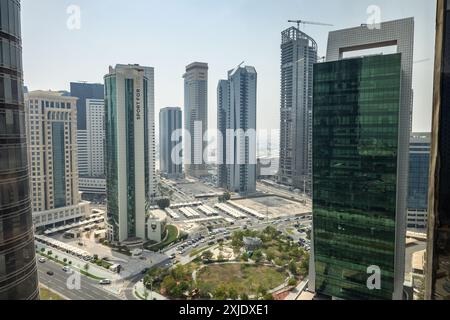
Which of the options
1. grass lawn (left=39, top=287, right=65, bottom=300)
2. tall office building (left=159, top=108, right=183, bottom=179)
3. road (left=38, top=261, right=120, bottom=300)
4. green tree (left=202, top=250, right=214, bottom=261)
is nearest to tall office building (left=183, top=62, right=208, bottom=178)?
tall office building (left=159, top=108, right=183, bottom=179)

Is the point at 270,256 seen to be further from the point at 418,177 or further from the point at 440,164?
the point at 418,177

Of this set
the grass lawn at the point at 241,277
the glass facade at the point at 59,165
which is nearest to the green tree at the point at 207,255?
the grass lawn at the point at 241,277

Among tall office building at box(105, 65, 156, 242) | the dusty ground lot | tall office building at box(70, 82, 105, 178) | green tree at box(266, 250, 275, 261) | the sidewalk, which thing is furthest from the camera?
tall office building at box(70, 82, 105, 178)

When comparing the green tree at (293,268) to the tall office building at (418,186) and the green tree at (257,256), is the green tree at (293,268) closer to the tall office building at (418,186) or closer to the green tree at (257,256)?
the green tree at (257,256)

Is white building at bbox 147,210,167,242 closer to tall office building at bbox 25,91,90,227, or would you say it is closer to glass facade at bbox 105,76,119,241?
glass facade at bbox 105,76,119,241

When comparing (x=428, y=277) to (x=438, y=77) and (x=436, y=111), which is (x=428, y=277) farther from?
(x=438, y=77)

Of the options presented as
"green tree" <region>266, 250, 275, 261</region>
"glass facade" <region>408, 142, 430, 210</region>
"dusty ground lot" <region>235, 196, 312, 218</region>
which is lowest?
"dusty ground lot" <region>235, 196, 312, 218</region>
